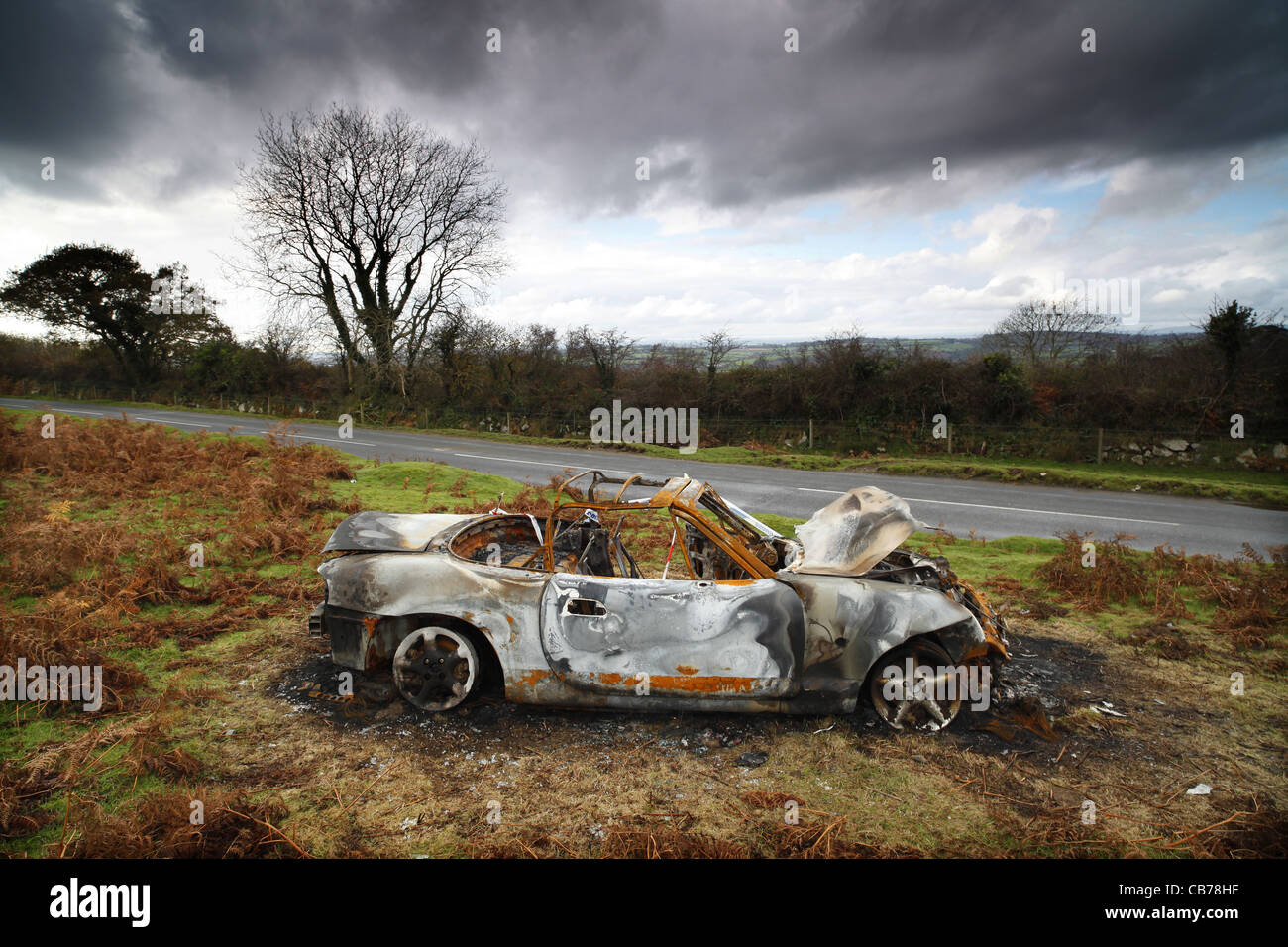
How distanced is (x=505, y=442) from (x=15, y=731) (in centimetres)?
1825

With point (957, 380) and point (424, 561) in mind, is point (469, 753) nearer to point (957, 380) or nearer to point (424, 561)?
point (424, 561)

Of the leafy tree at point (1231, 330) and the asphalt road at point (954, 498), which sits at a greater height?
the leafy tree at point (1231, 330)

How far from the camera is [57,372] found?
38.0 metres

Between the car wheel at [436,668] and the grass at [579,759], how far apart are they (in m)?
0.15

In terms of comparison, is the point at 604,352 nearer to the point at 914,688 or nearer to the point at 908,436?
the point at 908,436

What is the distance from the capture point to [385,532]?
16.5 ft

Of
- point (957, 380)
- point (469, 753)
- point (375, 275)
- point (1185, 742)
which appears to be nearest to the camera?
point (469, 753)

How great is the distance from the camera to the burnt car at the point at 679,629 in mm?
4035

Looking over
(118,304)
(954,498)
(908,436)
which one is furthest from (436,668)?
(118,304)

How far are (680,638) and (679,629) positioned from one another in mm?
56

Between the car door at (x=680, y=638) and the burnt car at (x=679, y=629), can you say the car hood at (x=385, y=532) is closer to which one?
the burnt car at (x=679, y=629)

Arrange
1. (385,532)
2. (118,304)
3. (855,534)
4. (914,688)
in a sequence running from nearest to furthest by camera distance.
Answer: (914,688), (855,534), (385,532), (118,304)

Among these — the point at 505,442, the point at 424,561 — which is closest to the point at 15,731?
the point at 424,561

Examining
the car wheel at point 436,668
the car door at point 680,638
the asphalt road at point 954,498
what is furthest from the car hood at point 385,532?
the asphalt road at point 954,498
